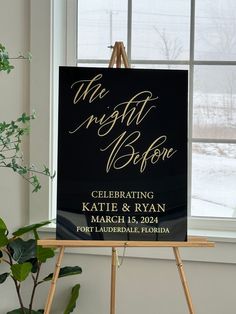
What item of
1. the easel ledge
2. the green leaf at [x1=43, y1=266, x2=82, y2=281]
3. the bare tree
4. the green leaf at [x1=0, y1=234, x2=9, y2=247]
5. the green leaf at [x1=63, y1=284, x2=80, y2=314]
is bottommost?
the green leaf at [x1=63, y1=284, x2=80, y2=314]

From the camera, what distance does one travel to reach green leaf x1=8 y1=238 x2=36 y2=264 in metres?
2.00

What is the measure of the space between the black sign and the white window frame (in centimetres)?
34

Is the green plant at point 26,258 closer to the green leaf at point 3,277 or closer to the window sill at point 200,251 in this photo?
the green leaf at point 3,277

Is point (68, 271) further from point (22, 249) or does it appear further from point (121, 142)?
point (121, 142)

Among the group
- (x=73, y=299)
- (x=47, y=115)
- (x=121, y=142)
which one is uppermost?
(x=47, y=115)

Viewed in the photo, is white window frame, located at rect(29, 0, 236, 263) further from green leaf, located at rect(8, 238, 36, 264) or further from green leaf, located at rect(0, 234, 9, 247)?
green leaf, located at rect(0, 234, 9, 247)

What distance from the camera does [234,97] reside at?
2.20 meters

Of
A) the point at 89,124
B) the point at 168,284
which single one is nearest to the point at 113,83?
the point at 89,124

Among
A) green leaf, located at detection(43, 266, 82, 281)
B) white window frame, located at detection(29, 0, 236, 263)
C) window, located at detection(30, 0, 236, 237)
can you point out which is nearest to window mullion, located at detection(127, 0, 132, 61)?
window, located at detection(30, 0, 236, 237)

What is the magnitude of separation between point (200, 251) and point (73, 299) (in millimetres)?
559

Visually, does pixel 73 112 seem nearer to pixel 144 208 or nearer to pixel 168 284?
pixel 144 208

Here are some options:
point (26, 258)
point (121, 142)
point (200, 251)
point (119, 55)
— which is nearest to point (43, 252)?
point (26, 258)

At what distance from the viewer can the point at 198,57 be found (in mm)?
2221

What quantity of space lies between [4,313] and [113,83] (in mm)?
1117
